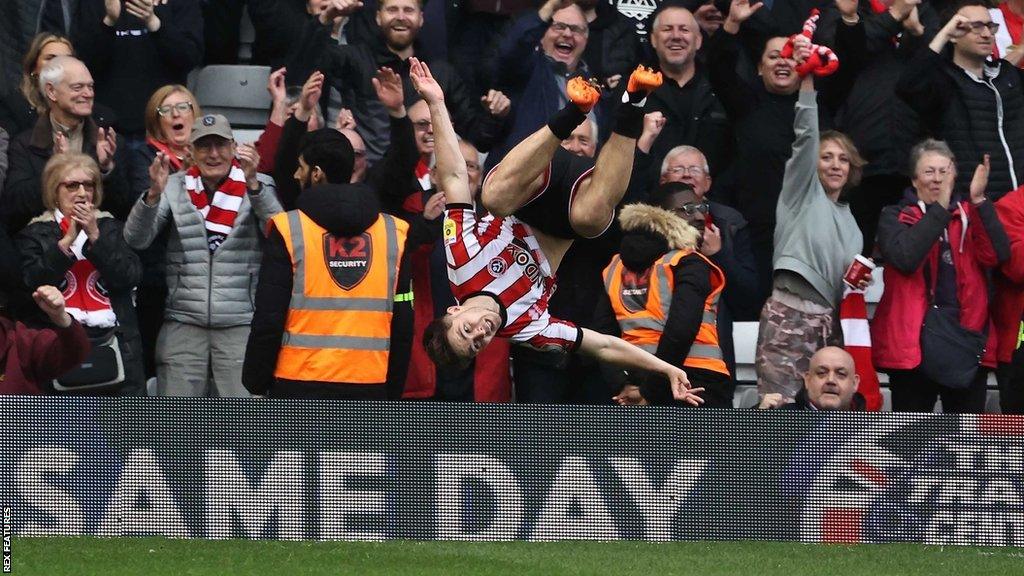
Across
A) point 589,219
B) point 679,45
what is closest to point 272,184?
point 589,219

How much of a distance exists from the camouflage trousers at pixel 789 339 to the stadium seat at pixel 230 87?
370 cm

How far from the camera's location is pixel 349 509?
8148 mm

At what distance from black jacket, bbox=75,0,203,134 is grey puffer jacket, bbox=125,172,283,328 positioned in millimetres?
1274

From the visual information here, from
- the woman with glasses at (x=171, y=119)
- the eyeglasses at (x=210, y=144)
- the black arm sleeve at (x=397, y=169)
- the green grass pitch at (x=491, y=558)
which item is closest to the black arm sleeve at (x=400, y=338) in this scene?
the green grass pitch at (x=491, y=558)

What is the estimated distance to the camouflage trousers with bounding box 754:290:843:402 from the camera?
990 cm

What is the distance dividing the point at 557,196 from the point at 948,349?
2.69 meters

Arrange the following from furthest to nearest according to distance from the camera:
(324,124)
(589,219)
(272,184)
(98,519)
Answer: (324,124)
(272,184)
(589,219)
(98,519)

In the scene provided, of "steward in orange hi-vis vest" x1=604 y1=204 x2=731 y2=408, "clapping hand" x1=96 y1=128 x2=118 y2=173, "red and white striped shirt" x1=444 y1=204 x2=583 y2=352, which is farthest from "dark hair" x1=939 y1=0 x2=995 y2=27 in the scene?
"clapping hand" x1=96 y1=128 x2=118 y2=173

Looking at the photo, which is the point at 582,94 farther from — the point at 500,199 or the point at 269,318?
the point at 269,318

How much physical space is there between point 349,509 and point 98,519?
1.15m

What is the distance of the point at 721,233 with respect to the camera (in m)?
10.2

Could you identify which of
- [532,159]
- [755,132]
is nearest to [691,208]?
[755,132]

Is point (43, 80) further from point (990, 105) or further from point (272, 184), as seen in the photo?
point (990, 105)

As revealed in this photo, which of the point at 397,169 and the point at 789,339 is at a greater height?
the point at 397,169
